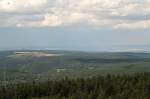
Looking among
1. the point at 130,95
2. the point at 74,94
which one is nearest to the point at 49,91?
the point at 74,94

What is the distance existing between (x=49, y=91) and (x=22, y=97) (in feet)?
25.9

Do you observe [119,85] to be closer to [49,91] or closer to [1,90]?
[49,91]

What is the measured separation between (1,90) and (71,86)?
17.6 meters

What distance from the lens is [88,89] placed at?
329ft

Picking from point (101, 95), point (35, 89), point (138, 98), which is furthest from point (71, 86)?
point (138, 98)

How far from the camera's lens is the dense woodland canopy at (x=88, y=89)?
90.4 m

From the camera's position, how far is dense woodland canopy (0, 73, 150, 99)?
9038cm

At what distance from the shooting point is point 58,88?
105500mm

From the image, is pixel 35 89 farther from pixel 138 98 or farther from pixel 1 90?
pixel 138 98

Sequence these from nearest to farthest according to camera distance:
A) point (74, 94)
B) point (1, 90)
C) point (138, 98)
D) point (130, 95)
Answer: point (138, 98)
point (130, 95)
point (74, 94)
point (1, 90)

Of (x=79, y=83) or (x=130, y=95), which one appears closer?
(x=130, y=95)

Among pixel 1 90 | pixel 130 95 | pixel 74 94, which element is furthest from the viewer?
pixel 1 90

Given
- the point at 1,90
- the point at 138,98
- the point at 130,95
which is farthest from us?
the point at 1,90

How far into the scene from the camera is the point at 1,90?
341 ft
